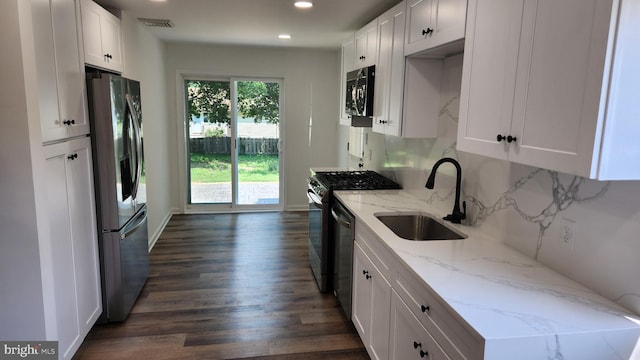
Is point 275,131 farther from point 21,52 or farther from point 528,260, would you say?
point 528,260

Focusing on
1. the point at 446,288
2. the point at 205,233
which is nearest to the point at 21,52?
the point at 446,288

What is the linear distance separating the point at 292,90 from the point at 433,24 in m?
3.92

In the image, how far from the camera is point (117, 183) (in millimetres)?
2795

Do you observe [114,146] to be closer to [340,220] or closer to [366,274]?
[340,220]

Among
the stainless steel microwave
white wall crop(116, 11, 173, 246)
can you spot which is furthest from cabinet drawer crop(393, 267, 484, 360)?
white wall crop(116, 11, 173, 246)

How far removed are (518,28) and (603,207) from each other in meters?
0.75

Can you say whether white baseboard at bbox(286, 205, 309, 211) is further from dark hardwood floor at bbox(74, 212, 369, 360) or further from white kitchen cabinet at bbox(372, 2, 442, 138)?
white kitchen cabinet at bbox(372, 2, 442, 138)

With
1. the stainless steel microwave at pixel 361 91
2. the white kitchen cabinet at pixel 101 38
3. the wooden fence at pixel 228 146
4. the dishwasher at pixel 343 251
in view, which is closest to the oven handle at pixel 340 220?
the dishwasher at pixel 343 251

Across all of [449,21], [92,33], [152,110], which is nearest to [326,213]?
[449,21]

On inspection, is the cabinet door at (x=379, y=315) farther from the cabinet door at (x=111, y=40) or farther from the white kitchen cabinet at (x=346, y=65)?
the cabinet door at (x=111, y=40)

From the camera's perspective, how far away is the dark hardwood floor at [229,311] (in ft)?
8.78

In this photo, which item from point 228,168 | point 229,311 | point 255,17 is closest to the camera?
point 229,311

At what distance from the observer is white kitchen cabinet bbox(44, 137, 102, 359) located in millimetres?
2230

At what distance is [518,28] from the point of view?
1505 mm
